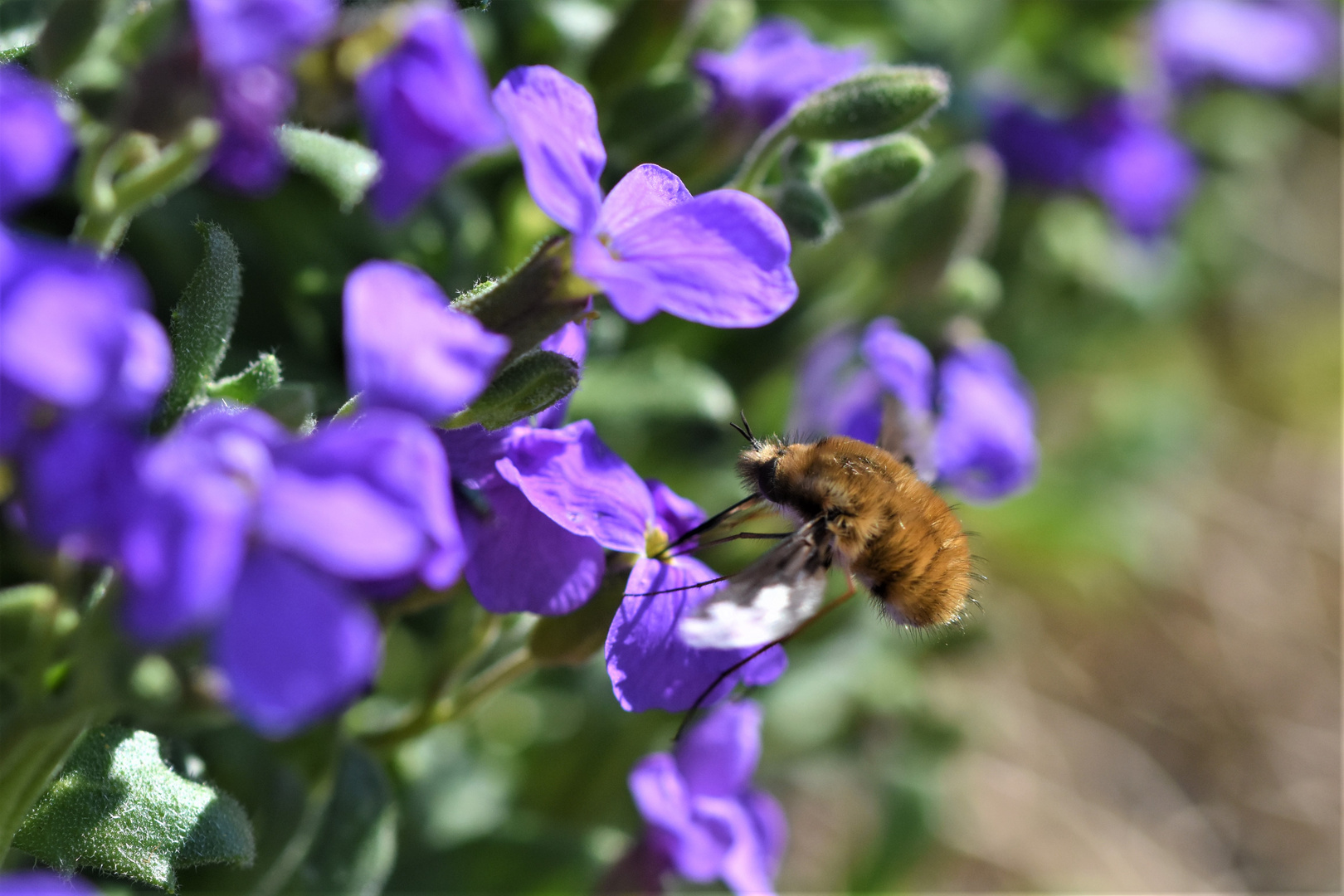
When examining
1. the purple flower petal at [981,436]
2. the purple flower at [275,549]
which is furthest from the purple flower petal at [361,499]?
the purple flower petal at [981,436]

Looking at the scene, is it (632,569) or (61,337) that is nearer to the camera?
(61,337)

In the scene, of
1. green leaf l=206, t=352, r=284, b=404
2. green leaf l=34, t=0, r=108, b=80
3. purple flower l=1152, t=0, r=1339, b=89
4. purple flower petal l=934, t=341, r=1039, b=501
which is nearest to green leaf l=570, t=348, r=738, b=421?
purple flower petal l=934, t=341, r=1039, b=501

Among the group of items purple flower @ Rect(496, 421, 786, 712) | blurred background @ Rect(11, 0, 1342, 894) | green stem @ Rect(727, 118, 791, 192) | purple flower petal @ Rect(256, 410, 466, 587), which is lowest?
blurred background @ Rect(11, 0, 1342, 894)

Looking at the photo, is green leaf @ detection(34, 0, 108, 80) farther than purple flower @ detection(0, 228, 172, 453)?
Yes

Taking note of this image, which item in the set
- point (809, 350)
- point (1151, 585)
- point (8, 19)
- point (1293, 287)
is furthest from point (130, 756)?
point (1293, 287)

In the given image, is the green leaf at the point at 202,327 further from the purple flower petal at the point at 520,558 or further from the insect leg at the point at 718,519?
the insect leg at the point at 718,519

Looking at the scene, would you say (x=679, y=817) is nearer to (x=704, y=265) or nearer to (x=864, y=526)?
(x=864, y=526)

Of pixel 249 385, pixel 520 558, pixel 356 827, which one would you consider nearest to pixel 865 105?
pixel 520 558

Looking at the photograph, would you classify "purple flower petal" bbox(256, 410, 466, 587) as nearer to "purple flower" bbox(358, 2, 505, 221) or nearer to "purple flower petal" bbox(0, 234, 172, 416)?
"purple flower petal" bbox(0, 234, 172, 416)
